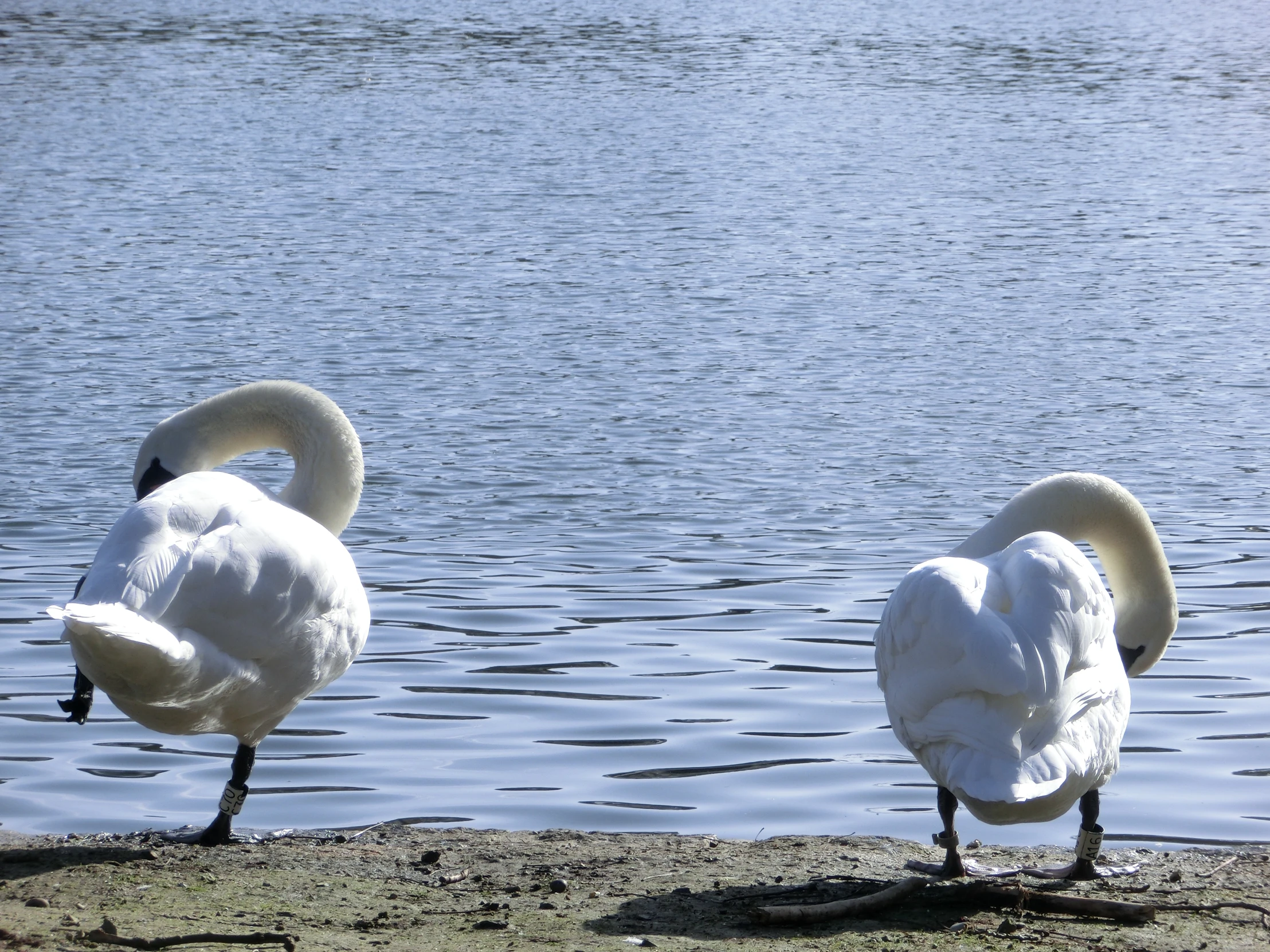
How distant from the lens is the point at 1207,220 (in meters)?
19.8

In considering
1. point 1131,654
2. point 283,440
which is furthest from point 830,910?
point 283,440

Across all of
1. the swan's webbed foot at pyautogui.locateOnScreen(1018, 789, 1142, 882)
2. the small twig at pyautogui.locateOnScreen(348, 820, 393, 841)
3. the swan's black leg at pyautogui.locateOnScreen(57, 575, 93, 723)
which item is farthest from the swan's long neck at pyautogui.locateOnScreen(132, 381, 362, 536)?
the swan's webbed foot at pyautogui.locateOnScreen(1018, 789, 1142, 882)

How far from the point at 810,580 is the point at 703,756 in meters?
2.13

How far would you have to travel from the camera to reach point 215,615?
508 cm

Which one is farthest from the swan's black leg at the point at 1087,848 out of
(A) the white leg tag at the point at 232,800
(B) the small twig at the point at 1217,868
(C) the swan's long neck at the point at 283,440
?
(C) the swan's long neck at the point at 283,440

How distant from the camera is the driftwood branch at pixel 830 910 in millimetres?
4594

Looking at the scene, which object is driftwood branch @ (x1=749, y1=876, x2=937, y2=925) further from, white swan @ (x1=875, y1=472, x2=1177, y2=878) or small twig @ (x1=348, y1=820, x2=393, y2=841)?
small twig @ (x1=348, y1=820, x2=393, y2=841)

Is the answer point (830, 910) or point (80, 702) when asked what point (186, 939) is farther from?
point (80, 702)

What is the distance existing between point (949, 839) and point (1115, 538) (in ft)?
5.82

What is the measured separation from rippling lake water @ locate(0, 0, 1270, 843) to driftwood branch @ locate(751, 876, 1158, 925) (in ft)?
4.37

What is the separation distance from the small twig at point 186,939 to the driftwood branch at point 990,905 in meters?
1.18

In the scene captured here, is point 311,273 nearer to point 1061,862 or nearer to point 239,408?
point 239,408

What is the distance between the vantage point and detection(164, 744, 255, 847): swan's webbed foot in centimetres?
548

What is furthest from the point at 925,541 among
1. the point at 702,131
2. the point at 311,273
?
the point at 702,131
